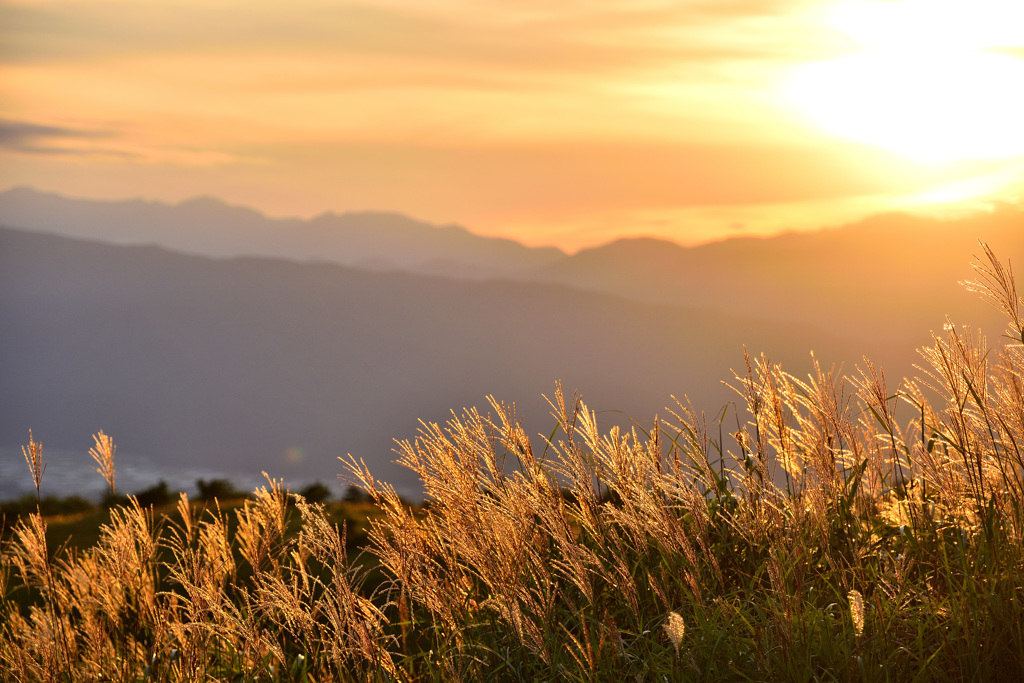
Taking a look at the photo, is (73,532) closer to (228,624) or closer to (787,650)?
(228,624)

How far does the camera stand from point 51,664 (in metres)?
3.66

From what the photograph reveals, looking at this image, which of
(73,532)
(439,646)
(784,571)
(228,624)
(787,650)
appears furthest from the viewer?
(73,532)

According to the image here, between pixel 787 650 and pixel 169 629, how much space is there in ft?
10.4

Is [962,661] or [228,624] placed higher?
[962,661]

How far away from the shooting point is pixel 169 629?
4.21 m

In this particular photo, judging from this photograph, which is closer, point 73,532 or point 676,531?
point 676,531

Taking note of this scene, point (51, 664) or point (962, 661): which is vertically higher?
point (962, 661)

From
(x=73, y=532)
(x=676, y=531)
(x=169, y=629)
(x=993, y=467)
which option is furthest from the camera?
(x=73, y=532)

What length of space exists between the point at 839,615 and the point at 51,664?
11.4 feet

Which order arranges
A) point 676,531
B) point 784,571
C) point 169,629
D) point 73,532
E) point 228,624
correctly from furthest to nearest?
1. point 73,532
2. point 169,629
3. point 228,624
4. point 784,571
5. point 676,531

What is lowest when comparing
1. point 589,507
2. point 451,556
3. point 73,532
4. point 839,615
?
point 73,532

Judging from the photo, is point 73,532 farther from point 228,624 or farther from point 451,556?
point 451,556

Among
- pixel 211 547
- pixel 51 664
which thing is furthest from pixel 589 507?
pixel 51 664

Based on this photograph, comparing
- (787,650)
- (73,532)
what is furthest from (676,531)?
(73,532)
